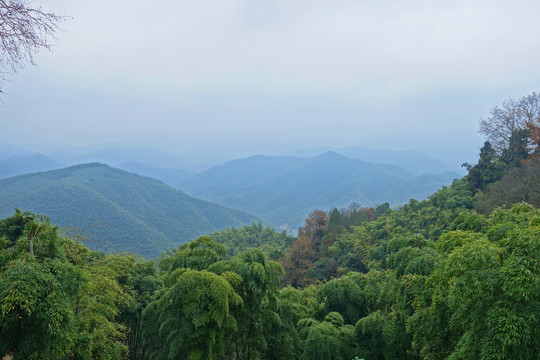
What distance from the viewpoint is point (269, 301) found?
328 inches

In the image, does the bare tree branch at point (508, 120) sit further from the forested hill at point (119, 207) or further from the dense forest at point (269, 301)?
the forested hill at point (119, 207)

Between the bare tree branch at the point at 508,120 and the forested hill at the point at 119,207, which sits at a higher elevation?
the bare tree branch at the point at 508,120

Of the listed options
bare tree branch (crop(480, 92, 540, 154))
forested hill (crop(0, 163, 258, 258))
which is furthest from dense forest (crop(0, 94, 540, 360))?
forested hill (crop(0, 163, 258, 258))

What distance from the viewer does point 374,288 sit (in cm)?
1152

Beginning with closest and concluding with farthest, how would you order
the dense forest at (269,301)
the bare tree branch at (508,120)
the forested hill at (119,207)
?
the dense forest at (269,301), the bare tree branch at (508,120), the forested hill at (119,207)

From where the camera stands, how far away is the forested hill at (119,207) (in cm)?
8419

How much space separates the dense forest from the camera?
178 inches

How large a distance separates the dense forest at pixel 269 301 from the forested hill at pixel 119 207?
63.7m

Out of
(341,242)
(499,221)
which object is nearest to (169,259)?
(499,221)

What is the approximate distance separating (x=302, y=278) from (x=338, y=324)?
19.8 metres

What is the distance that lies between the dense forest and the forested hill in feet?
209

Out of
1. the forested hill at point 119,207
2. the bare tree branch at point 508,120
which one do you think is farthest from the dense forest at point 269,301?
the forested hill at point 119,207

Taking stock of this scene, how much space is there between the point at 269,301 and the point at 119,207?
344ft

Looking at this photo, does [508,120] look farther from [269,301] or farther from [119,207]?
[119,207]
